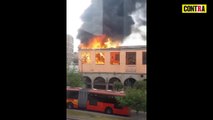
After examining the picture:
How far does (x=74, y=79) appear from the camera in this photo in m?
2.46

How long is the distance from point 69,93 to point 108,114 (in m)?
0.46

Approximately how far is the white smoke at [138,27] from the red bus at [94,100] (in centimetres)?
55

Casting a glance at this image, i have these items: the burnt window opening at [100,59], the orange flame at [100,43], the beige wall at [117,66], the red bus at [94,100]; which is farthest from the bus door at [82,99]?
the orange flame at [100,43]

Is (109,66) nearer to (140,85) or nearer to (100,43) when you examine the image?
(100,43)

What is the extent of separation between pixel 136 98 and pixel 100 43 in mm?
669

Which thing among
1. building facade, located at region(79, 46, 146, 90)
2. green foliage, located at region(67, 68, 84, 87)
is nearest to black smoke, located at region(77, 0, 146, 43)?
Result: building facade, located at region(79, 46, 146, 90)

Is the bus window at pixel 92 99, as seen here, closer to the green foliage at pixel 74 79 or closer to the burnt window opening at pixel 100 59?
the green foliage at pixel 74 79

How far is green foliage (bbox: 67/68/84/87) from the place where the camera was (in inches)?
96.2

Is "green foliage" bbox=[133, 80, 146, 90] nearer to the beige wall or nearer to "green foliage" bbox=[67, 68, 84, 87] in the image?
the beige wall

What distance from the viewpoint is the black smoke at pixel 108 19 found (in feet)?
8.02

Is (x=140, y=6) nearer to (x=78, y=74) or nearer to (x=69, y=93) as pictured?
(x=78, y=74)
